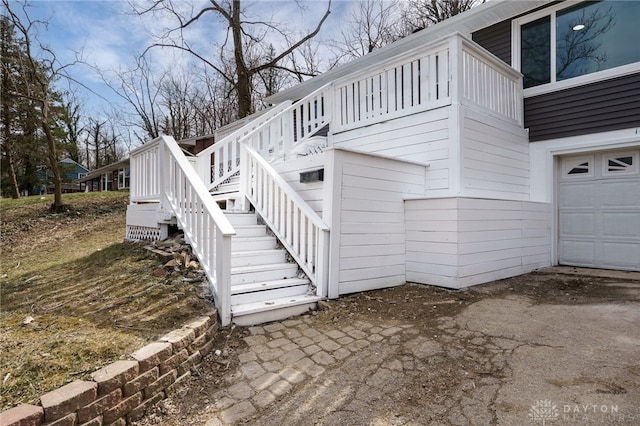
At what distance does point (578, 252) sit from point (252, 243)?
5509 mm

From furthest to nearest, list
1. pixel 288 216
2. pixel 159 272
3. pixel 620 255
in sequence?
pixel 620 255 < pixel 288 216 < pixel 159 272

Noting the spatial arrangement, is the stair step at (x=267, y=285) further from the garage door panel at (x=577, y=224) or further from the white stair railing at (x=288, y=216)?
the garage door panel at (x=577, y=224)

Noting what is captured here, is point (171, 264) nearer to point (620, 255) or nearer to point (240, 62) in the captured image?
point (620, 255)

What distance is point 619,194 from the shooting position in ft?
17.8

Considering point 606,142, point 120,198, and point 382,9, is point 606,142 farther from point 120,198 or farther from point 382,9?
point 120,198

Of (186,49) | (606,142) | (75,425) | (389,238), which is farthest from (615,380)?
(186,49)

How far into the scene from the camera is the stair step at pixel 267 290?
333 cm

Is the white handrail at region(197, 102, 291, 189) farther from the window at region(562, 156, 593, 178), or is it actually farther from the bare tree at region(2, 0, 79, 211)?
the bare tree at region(2, 0, 79, 211)

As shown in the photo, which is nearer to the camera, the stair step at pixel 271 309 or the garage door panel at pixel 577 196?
the stair step at pixel 271 309

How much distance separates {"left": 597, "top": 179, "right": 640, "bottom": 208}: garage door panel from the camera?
5.29m

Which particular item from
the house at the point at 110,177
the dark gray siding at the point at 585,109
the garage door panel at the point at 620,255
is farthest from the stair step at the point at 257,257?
the house at the point at 110,177

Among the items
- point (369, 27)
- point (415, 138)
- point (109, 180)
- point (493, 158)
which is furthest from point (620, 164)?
point (109, 180)

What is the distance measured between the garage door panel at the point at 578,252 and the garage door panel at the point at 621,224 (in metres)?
0.30

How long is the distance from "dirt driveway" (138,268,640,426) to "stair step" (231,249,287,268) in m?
0.94
